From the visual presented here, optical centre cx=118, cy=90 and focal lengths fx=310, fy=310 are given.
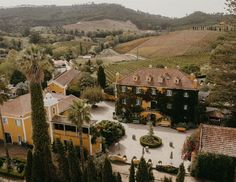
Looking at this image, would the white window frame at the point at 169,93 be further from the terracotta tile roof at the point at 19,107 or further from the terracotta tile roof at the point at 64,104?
the terracotta tile roof at the point at 19,107

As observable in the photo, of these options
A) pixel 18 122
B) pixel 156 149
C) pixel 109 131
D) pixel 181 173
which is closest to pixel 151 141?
pixel 156 149

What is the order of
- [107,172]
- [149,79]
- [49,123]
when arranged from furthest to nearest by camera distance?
[149,79], [49,123], [107,172]

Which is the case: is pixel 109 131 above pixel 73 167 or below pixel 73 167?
below

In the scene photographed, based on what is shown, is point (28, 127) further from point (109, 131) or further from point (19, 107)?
point (109, 131)

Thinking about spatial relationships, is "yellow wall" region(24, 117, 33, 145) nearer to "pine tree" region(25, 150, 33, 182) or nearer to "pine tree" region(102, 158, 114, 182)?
"pine tree" region(25, 150, 33, 182)

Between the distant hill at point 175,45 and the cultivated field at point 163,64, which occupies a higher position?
the distant hill at point 175,45

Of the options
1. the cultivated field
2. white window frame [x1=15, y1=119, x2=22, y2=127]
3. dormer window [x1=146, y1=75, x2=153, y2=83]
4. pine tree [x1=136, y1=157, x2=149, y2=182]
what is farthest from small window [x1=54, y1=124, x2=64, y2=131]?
the cultivated field

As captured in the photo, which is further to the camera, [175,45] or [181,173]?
[175,45]

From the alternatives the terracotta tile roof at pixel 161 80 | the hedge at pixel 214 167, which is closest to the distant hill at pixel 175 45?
the terracotta tile roof at pixel 161 80
